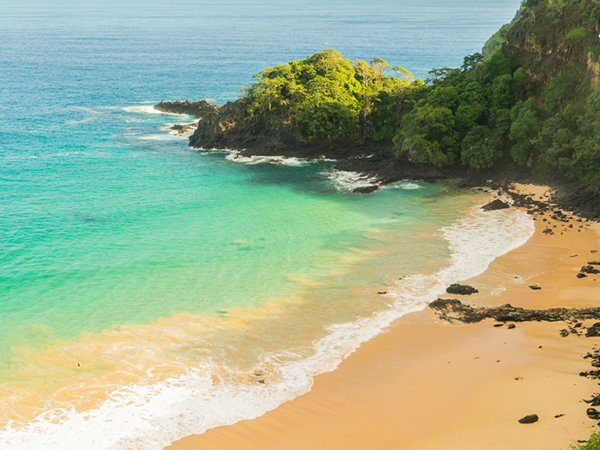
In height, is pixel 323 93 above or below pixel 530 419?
above

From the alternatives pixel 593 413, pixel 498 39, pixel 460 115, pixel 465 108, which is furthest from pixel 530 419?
pixel 498 39

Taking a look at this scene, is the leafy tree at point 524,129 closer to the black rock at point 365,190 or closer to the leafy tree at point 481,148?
the leafy tree at point 481,148

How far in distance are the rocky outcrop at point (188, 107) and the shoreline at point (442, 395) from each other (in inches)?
2612

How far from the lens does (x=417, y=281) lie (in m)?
30.9

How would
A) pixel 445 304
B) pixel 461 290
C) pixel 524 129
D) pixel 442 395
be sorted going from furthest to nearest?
pixel 524 129 < pixel 461 290 < pixel 445 304 < pixel 442 395

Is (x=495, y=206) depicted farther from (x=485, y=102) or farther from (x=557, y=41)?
(x=557, y=41)

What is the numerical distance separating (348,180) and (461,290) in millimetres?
24853

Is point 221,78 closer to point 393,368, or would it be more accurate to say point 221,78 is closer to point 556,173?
point 556,173

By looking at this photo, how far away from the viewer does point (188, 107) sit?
87.9 metres

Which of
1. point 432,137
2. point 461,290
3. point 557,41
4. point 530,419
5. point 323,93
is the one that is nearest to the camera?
point 530,419

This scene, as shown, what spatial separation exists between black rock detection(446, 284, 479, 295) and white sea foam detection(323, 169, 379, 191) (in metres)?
21.3

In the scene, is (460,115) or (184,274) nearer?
(184,274)

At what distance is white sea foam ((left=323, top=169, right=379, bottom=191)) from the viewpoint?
50.2 meters

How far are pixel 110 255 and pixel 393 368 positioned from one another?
20966 mm
